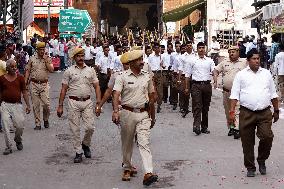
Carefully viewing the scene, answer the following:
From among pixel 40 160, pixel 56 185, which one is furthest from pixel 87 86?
pixel 56 185

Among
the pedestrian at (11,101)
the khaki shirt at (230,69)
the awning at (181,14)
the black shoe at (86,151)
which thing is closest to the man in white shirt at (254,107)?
the black shoe at (86,151)

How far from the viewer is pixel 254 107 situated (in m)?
8.66

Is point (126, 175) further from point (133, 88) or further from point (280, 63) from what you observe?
point (280, 63)

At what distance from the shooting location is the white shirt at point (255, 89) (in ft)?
28.4

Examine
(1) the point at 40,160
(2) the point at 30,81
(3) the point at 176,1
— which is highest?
(3) the point at 176,1

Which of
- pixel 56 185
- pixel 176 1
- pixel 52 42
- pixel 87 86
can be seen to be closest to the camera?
pixel 56 185

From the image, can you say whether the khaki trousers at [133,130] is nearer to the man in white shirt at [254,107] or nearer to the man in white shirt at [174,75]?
the man in white shirt at [254,107]

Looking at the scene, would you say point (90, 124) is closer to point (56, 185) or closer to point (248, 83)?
point (56, 185)

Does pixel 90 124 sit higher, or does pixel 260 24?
pixel 260 24

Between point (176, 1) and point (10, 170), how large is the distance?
41.6m

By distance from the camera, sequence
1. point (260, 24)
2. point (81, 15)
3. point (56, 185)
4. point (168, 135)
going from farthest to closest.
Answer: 1. point (81, 15)
2. point (260, 24)
3. point (168, 135)
4. point (56, 185)

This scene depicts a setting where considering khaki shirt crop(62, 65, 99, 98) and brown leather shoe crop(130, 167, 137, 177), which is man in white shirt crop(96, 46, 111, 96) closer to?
khaki shirt crop(62, 65, 99, 98)

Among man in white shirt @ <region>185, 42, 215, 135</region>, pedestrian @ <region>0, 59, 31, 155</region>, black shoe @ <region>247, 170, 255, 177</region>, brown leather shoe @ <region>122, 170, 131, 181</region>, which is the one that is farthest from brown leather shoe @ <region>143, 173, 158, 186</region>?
man in white shirt @ <region>185, 42, 215, 135</region>

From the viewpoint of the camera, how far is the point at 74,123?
32.5 feet
